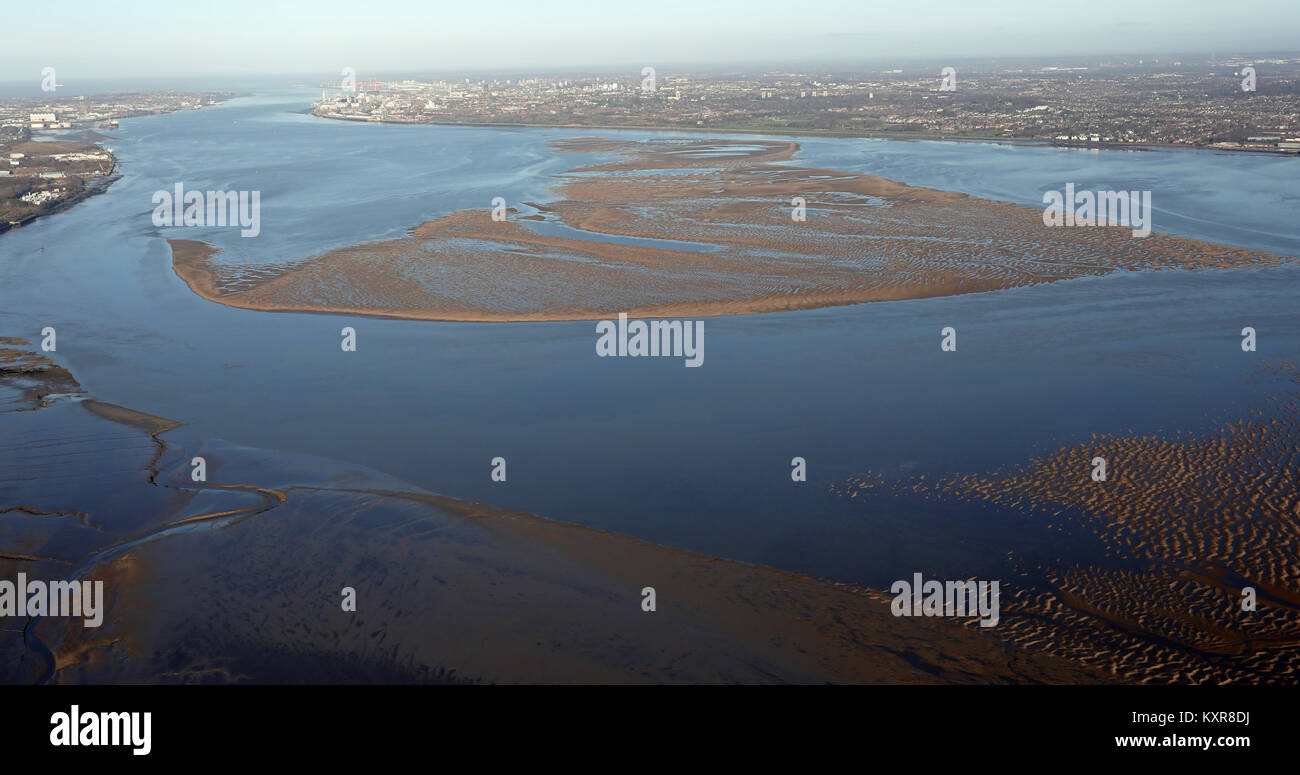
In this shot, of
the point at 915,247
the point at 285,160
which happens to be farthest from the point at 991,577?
the point at 285,160

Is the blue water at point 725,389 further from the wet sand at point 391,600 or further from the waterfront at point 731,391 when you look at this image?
the wet sand at point 391,600

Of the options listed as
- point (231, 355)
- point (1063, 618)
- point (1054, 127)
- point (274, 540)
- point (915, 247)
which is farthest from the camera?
point (1054, 127)

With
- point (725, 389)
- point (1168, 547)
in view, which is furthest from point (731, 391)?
point (1168, 547)

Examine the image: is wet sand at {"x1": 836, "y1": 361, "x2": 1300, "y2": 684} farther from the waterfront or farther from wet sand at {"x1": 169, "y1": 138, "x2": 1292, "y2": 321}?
wet sand at {"x1": 169, "y1": 138, "x2": 1292, "y2": 321}

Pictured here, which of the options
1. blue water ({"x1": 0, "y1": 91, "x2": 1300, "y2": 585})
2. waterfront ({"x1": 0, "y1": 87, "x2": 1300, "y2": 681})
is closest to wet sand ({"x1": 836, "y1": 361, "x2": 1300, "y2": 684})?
waterfront ({"x1": 0, "y1": 87, "x2": 1300, "y2": 681})

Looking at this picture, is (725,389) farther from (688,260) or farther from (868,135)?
(868,135)

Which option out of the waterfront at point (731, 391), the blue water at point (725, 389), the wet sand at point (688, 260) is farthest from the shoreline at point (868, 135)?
the waterfront at point (731, 391)
